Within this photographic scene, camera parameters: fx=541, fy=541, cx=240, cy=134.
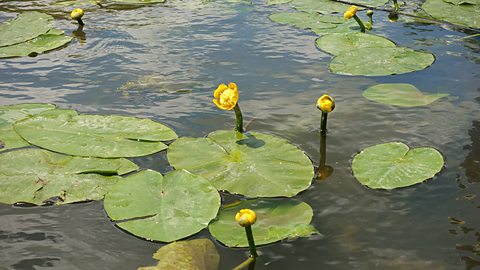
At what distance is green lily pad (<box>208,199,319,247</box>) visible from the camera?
5.83ft

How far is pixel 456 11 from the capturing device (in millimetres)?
4203

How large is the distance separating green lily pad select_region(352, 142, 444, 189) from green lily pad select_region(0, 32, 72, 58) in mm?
2417

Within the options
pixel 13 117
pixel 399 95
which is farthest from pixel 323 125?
pixel 13 117

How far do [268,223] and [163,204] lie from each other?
381 millimetres

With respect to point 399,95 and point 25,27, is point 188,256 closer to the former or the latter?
point 399,95

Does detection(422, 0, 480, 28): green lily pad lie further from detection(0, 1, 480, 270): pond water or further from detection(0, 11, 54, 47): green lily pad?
detection(0, 11, 54, 47): green lily pad

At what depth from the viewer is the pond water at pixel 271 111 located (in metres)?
1.80

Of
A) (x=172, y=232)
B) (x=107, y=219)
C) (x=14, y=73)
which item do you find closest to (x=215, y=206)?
(x=172, y=232)

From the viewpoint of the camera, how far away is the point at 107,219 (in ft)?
6.44

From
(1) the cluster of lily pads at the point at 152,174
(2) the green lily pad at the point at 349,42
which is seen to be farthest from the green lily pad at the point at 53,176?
(2) the green lily pad at the point at 349,42

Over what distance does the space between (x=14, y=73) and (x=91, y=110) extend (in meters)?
0.85

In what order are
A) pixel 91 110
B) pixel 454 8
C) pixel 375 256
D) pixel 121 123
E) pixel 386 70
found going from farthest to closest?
pixel 454 8 → pixel 386 70 → pixel 91 110 → pixel 121 123 → pixel 375 256

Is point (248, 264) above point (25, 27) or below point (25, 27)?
below

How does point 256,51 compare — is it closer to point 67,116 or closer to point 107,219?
point 67,116
